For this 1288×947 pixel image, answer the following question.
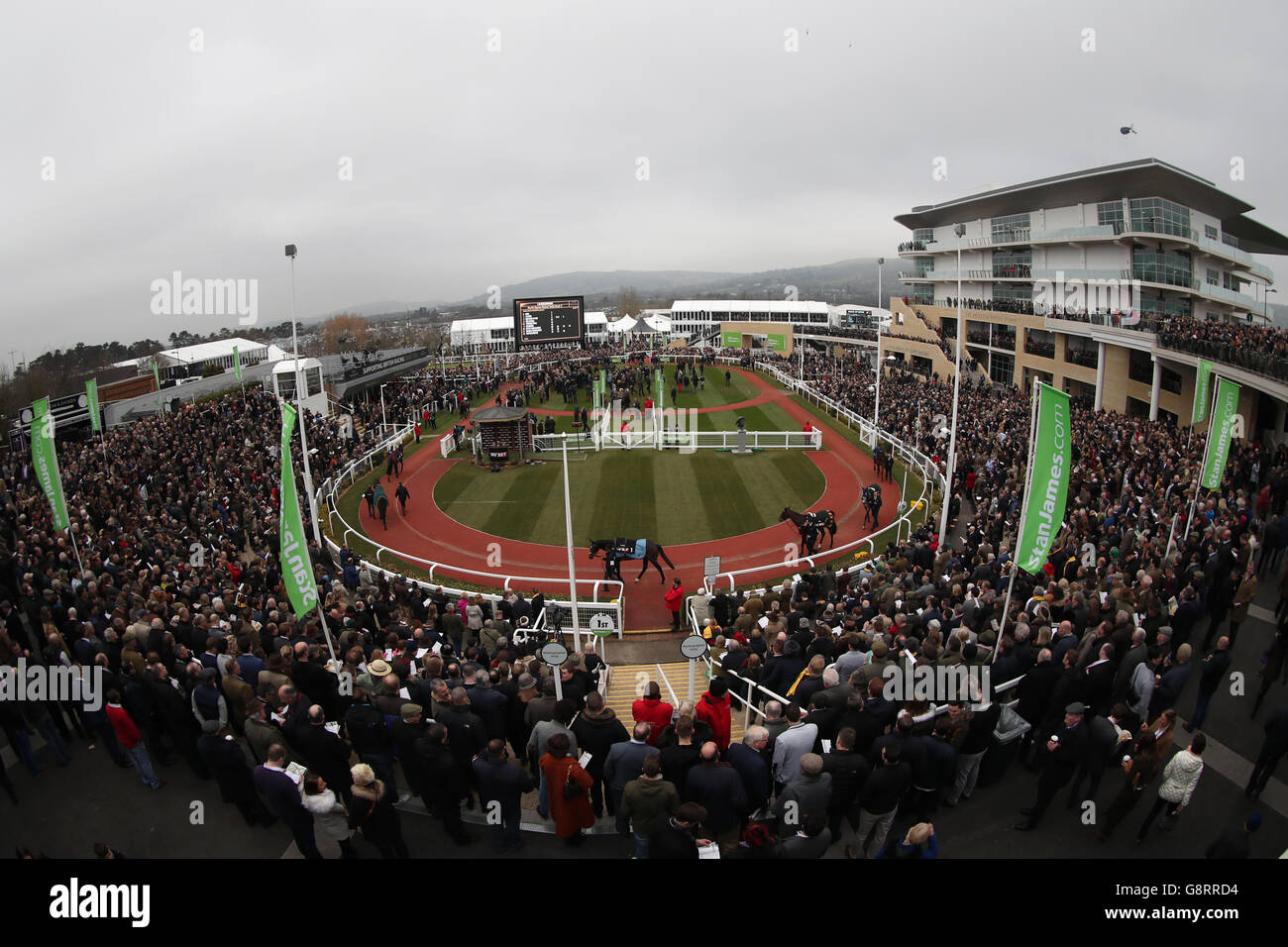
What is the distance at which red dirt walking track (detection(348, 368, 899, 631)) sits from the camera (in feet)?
55.5

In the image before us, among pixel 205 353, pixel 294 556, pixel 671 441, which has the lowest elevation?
pixel 294 556

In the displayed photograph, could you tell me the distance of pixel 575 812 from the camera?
648 centimetres

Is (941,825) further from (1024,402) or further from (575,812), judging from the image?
(1024,402)

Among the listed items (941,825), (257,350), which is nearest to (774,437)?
(941,825)

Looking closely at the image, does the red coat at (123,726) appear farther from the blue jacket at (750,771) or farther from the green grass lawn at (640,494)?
the green grass lawn at (640,494)

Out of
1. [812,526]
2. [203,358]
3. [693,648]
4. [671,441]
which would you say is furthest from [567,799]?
[203,358]

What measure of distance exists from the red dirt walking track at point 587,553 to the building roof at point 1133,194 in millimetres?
26552

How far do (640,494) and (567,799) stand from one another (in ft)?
60.0

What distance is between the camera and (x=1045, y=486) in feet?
30.8

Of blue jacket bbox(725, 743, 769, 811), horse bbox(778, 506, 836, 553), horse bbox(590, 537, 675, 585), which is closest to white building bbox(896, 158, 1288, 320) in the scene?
horse bbox(778, 506, 836, 553)

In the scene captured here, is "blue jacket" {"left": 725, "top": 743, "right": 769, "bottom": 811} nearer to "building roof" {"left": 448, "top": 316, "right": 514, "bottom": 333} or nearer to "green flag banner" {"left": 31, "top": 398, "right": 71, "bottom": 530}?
"green flag banner" {"left": 31, "top": 398, "right": 71, "bottom": 530}

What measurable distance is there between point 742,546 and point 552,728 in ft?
43.7

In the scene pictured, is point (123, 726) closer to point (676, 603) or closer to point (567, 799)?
point (567, 799)

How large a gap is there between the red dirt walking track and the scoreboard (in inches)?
896
